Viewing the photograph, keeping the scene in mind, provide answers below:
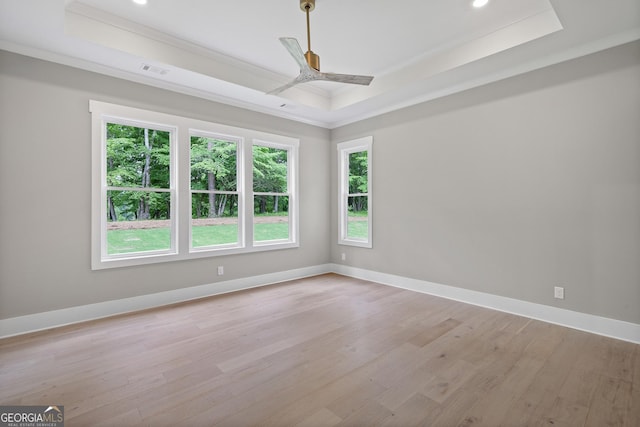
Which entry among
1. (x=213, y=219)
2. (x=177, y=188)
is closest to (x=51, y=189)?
(x=177, y=188)

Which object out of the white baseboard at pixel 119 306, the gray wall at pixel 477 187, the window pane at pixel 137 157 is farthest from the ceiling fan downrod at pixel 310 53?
the white baseboard at pixel 119 306

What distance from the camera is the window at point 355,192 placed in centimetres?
521

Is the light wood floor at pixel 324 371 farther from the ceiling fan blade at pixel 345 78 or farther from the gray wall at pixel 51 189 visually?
the ceiling fan blade at pixel 345 78

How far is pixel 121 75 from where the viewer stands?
354cm

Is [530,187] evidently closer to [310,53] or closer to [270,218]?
[310,53]

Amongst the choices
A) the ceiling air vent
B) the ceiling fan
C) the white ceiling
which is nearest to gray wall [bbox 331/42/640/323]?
the white ceiling

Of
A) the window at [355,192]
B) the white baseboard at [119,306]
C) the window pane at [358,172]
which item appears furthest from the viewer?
the window pane at [358,172]

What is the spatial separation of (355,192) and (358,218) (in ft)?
1.58

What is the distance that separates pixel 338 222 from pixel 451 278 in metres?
2.25

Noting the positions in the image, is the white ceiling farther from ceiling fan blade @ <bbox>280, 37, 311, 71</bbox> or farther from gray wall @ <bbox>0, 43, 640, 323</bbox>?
ceiling fan blade @ <bbox>280, 37, 311, 71</bbox>

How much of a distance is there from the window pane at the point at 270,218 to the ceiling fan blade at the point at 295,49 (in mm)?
2709

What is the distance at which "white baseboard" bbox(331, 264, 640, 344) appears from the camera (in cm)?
288

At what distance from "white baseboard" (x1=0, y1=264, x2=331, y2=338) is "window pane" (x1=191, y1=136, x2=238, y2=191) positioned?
1435 millimetres

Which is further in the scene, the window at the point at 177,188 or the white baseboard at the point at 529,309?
the window at the point at 177,188
